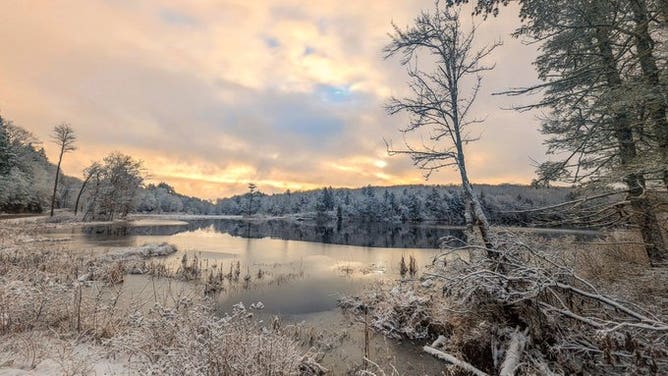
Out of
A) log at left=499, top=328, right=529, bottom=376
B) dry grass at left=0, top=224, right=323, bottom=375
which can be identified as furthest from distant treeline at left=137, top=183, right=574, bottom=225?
dry grass at left=0, top=224, right=323, bottom=375

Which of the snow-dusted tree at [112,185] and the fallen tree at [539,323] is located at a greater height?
the snow-dusted tree at [112,185]

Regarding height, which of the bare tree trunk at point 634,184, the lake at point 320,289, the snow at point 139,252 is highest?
the bare tree trunk at point 634,184

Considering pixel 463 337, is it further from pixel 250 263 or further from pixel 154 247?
pixel 154 247

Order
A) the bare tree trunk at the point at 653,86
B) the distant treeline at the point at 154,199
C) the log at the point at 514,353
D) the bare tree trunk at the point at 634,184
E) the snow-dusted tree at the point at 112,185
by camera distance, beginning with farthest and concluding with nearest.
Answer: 1. the snow-dusted tree at the point at 112,185
2. the distant treeline at the point at 154,199
3. the bare tree trunk at the point at 634,184
4. the bare tree trunk at the point at 653,86
5. the log at the point at 514,353

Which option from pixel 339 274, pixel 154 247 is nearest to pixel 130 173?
pixel 154 247

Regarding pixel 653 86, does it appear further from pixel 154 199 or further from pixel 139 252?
pixel 154 199

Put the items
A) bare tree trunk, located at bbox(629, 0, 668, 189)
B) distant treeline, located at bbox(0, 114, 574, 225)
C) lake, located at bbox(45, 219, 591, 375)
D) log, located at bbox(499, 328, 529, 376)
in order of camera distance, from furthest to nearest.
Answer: distant treeline, located at bbox(0, 114, 574, 225) < lake, located at bbox(45, 219, 591, 375) < bare tree trunk, located at bbox(629, 0, 668, 189) < log, located at bbox(499, 328, 529, 376)

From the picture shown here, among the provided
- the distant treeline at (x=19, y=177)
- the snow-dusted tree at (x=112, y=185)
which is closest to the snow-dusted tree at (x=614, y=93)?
the distant treeline at (x=19, y=177)

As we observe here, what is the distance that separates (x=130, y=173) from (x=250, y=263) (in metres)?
39.8

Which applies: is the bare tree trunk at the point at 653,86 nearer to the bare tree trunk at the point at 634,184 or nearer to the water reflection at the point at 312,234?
the bare tree trunk at the point at 634,184

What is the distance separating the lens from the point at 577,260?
31.1ft

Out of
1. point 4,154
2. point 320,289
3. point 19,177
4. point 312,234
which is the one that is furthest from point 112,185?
point 320,289

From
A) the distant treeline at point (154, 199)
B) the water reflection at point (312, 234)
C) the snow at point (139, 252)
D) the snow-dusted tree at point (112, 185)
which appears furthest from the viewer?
the snow-dusted tree at point (112, 185)

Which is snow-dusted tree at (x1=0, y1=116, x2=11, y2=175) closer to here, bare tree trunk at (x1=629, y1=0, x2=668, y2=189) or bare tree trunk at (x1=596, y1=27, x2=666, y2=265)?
bare tree trunk at (x1=596, y1=27, x2=666, y2=265)
